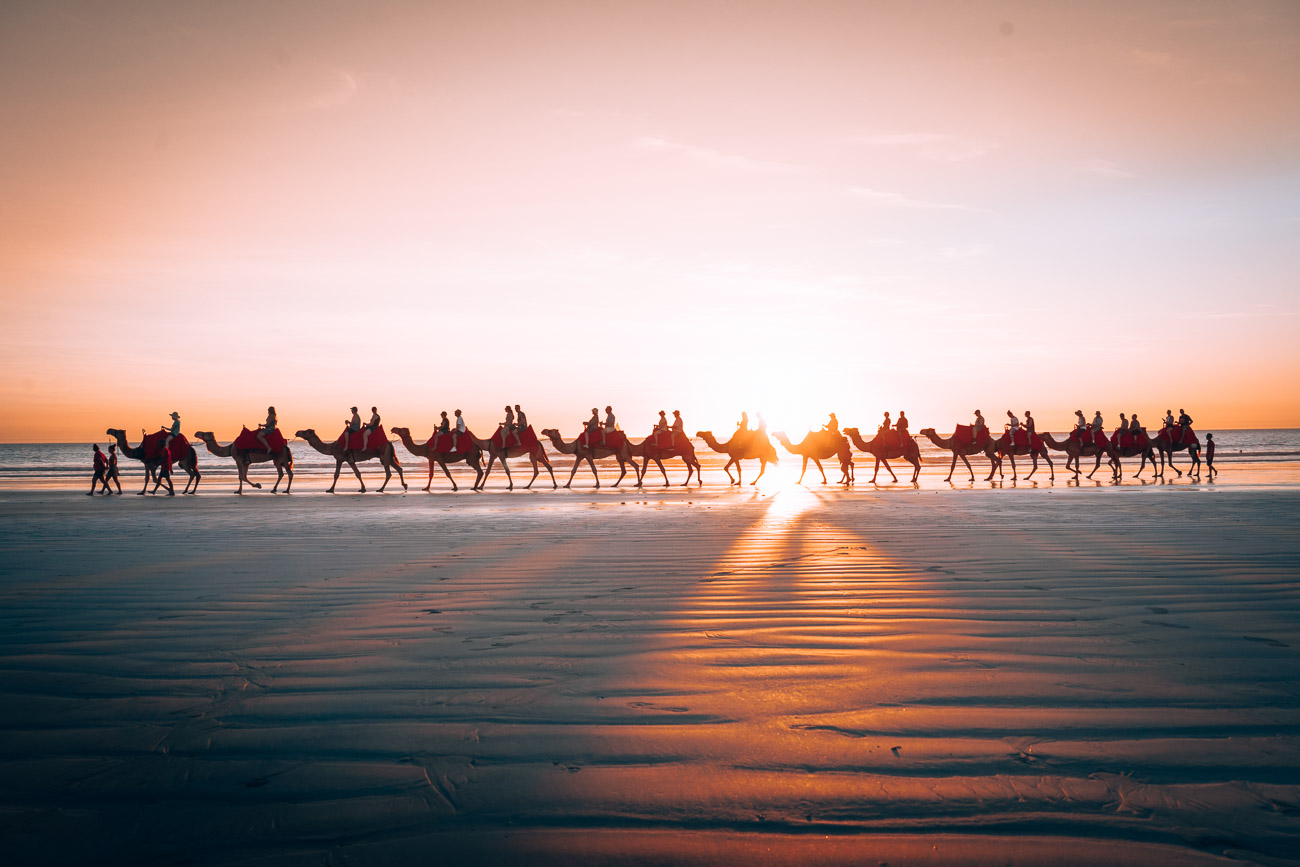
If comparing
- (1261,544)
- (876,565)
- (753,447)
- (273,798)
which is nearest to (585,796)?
(273,798)

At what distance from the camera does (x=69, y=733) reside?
2.77 metres

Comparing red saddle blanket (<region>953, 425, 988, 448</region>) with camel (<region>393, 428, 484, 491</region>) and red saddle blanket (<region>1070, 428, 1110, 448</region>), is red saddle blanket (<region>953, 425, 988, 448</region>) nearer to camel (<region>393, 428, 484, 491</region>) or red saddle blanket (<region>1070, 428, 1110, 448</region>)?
red saddle blanket (<region>1070, 428, 1110, 448</region>)

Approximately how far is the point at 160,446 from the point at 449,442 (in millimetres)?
7563

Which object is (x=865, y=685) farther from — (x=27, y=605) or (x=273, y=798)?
(x=27, y=605)

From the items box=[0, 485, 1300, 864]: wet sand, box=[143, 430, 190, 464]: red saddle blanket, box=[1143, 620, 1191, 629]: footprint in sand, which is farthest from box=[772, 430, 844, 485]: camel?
box=[1143, 620, 1191, 629]: footprint in sand

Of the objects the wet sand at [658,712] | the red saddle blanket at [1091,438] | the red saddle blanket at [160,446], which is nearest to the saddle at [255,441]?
the red saddle blanket at [160,446]

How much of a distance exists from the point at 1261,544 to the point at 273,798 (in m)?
8.60

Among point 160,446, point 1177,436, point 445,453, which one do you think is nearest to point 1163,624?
point 445,453

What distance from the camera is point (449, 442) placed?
2055 centimetres

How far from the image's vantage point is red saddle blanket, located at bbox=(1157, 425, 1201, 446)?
23.4 m

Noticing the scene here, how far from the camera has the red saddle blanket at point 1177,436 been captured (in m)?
23.4

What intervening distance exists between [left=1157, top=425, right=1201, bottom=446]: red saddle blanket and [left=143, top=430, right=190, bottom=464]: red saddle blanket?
94.7 feet

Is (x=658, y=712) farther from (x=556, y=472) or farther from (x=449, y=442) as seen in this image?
(x=556, y=472)

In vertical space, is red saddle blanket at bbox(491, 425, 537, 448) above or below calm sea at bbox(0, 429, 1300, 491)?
above
